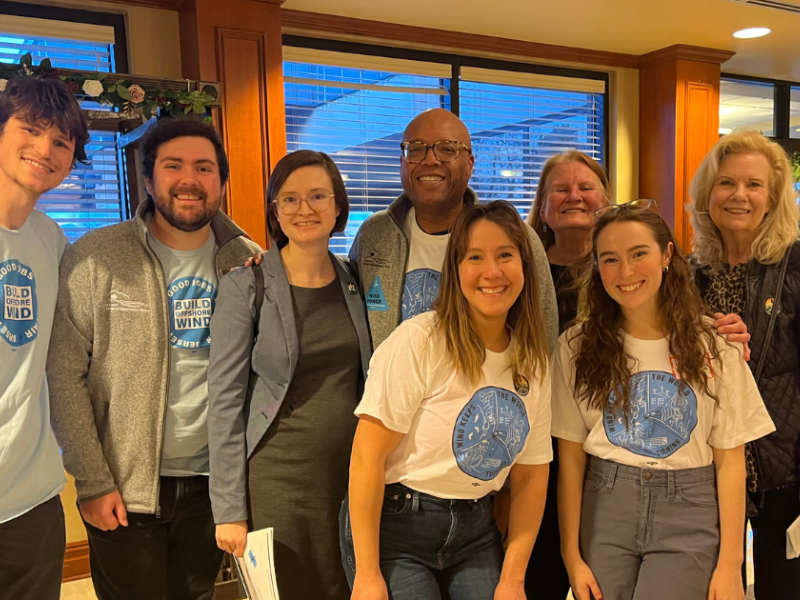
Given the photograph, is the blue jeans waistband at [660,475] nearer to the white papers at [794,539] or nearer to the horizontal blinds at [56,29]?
the white papers at [794,539]

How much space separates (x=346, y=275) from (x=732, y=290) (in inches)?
43.3

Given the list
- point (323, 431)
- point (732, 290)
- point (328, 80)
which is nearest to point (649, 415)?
point (732, 290)

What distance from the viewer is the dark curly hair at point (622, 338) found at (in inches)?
64.4

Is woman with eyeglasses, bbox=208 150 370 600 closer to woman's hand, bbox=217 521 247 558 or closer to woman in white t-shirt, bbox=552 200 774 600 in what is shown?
woman's hand, bbox=217 521 247 558

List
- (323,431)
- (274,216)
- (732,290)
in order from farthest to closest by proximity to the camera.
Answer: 1. (732,290)
2. (274,216)
3. (323,431)

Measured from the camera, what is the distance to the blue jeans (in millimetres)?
1509

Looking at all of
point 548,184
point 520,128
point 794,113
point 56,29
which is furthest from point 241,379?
point 794,113

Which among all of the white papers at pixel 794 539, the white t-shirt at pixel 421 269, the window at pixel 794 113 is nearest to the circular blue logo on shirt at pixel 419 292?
the white t-shirt at pixel 421 269

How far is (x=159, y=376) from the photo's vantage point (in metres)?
1.71

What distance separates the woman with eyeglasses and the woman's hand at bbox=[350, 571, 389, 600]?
23cm

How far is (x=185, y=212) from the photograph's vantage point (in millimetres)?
1760

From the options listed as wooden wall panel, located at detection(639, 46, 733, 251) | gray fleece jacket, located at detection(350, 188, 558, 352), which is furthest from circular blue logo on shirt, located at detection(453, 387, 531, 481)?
wooden wall panel, located at detection(639, 46, 733, 251)

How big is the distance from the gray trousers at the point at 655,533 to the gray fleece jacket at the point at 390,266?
16.3 inches

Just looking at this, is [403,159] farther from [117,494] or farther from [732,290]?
[117,494]
